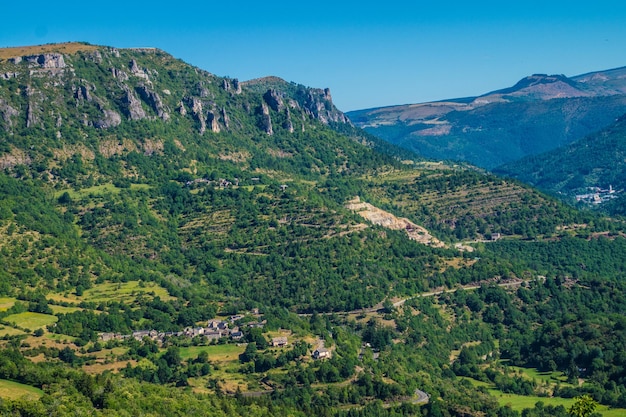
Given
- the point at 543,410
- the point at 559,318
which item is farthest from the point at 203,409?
the point at 559,318

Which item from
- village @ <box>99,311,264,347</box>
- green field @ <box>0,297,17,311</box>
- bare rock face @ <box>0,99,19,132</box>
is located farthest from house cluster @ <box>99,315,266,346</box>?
bare rock face @ <box>0,99,19,132</box>

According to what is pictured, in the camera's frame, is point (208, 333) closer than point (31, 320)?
No

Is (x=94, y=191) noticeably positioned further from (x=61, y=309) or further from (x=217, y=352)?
(x=217, y=352)

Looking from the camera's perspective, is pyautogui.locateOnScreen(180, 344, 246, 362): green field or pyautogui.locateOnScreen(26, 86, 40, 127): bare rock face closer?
pyautogui.locateOnScreen(180, 344, 246, 362): green field

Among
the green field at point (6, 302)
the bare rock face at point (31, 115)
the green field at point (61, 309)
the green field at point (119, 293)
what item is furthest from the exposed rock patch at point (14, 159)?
the green field at point (61, 309)

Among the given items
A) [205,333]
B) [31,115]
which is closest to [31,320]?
[205,333]

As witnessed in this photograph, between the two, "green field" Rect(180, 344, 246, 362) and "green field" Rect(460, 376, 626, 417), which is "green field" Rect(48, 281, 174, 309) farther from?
"green field" Rect(460, 376, 626, 417)
